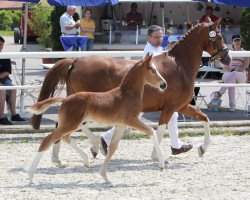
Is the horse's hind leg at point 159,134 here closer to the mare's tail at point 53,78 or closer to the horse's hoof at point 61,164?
the horse's hoof at point 61,164

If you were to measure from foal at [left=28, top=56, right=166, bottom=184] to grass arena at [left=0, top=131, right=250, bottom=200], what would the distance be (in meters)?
0.33

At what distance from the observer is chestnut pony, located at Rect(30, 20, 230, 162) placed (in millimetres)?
10273

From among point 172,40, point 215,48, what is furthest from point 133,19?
point 215,48

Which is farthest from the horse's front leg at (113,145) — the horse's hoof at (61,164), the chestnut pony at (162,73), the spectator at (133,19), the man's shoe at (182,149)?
the spectator at (133,19)

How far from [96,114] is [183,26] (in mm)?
18322

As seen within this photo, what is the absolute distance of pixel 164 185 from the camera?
8.67 metres

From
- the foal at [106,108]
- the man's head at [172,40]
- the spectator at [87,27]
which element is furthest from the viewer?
the spectator at [87,27]

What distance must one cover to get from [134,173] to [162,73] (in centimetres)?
155

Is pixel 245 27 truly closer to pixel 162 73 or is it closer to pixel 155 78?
pixel 162 73

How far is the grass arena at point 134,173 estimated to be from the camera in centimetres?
822

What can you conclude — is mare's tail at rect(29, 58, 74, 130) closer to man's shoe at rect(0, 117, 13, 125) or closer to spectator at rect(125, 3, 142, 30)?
man's shoe at rect(0, 117, 13, 125)

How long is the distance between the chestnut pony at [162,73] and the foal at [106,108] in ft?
4.33

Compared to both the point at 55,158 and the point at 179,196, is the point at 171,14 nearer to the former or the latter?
the point at 55,158

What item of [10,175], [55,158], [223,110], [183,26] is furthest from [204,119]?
[183,26]
